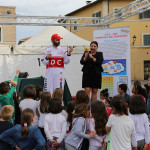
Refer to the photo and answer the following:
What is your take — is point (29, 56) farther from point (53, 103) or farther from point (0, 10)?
point (0, 10)

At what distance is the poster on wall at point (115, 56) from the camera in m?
8.34

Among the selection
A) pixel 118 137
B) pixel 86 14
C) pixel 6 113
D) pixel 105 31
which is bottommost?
pixel 118 137

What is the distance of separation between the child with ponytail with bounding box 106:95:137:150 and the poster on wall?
15.3ft

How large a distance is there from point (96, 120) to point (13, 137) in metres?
1.05

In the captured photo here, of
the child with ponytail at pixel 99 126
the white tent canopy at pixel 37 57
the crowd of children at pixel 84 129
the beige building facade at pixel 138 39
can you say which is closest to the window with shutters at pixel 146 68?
the beige building facade at pixel 138 39

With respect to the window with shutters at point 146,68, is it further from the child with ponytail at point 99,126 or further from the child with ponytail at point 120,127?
the child with ponytail at point 120,127

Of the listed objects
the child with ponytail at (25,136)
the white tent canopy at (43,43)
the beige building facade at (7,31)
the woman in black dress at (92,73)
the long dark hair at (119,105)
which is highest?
the beige building facade at (7,31)

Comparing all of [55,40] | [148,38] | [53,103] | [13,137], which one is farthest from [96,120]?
[148,38]

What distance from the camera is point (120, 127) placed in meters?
3.58

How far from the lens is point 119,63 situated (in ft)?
27.7

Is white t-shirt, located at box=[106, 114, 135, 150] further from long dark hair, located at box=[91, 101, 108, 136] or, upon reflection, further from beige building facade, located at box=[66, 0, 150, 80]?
beige building facade, located at box=[66, 0, 150, 80]

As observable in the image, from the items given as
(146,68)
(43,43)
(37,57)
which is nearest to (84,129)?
(37,57)

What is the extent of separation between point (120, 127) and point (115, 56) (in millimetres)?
5076

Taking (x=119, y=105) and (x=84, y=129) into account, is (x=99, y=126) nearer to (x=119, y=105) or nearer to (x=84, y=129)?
(x=84, y=129)
